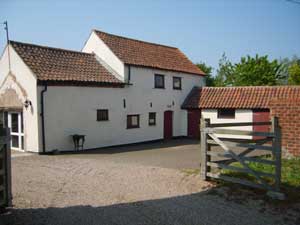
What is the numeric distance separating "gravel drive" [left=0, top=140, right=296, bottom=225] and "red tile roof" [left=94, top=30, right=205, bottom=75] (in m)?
10.3

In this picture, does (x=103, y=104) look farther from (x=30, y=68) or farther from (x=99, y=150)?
(x=30, y=68)

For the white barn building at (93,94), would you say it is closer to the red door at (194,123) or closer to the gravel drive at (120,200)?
the red door at (194,123)

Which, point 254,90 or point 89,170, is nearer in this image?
point 89,170

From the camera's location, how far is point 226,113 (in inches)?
793

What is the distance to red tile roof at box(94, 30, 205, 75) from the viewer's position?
18547mm

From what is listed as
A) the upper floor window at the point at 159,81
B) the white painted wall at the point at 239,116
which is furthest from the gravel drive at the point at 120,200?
the white painted wall at the point at 239,116

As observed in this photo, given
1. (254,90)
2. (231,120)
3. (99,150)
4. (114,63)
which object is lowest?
(99,150)

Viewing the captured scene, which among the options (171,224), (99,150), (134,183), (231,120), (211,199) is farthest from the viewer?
(231,120)

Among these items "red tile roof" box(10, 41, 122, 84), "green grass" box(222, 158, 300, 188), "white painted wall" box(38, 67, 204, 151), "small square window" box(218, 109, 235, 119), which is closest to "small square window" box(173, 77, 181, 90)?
"white painted wall" box(38, 67, 204, 151)

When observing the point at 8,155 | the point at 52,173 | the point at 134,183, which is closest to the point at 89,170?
the point at 52,173

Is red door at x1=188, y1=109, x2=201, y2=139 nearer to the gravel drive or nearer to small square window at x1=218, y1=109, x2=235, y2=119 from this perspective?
small square window at x1=218, y1=109, x2=235, y2=119

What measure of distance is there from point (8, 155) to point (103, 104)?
11.2 meters

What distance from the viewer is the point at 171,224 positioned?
4.82 metres

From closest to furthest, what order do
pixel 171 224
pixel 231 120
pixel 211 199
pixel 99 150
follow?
pixel 171 224 < pixel 211 199 < pixel 99 150 < pixel 231 120
